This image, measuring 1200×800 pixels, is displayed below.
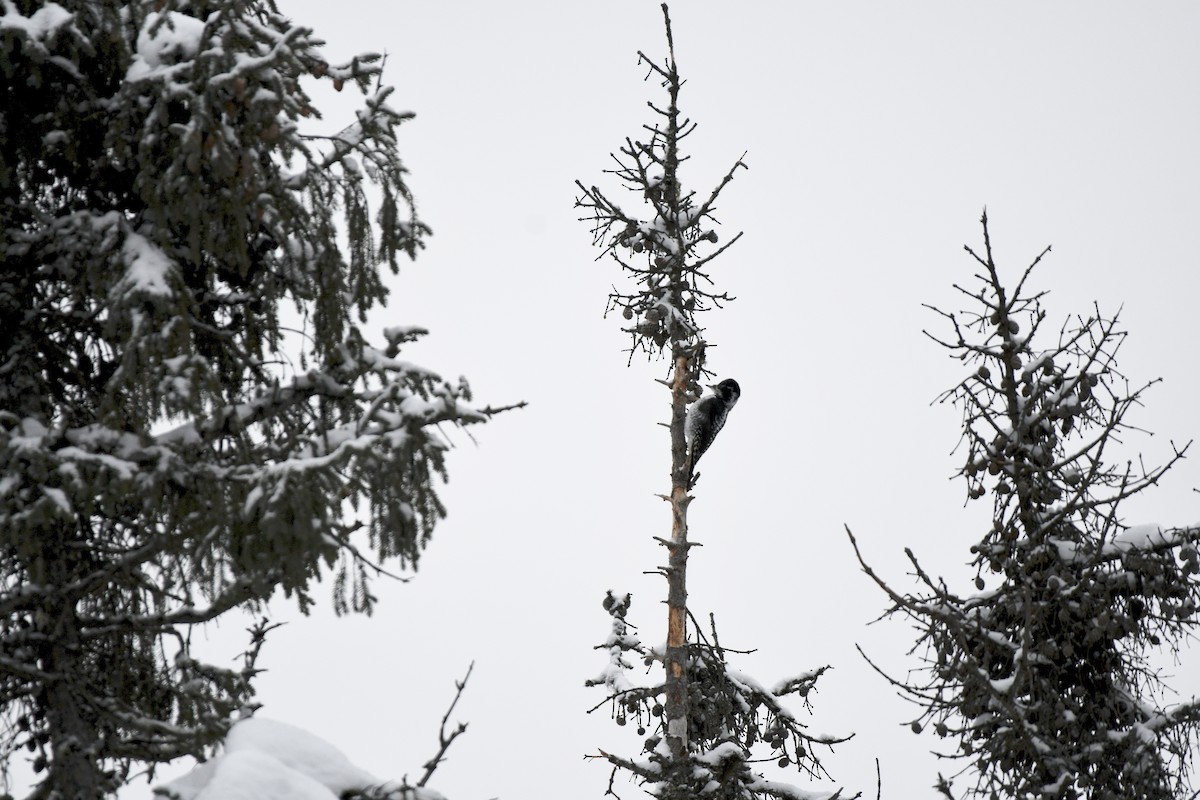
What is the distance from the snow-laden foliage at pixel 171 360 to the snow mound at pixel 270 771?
32cm

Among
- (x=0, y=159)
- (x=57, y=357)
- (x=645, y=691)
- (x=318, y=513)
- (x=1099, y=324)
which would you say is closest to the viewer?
(x=318, y=513)

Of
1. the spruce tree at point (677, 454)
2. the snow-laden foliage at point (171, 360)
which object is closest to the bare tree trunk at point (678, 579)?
the spruce tree at point (677, 454)

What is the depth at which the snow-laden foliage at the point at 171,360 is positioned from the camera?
452 cm

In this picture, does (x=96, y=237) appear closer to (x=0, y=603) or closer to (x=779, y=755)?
(x=0, y=603)

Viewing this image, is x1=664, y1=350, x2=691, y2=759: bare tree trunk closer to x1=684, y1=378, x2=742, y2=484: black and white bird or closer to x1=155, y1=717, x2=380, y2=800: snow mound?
x1=684, y1=378, x2=742, y2=484: black and white bird

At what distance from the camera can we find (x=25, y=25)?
15.0 ft

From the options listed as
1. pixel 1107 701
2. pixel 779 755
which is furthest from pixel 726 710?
pixel 1107 701

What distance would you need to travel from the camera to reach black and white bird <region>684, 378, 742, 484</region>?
9.30m

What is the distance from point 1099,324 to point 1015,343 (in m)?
0.52

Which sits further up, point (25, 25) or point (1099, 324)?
point (1099, 324)

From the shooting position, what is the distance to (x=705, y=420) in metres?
9.34

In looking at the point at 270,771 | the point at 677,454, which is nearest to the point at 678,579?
the point at 677,454

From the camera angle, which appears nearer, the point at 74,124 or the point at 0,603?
the point at 0,603

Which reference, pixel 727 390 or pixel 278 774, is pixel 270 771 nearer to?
pixel 278 774
